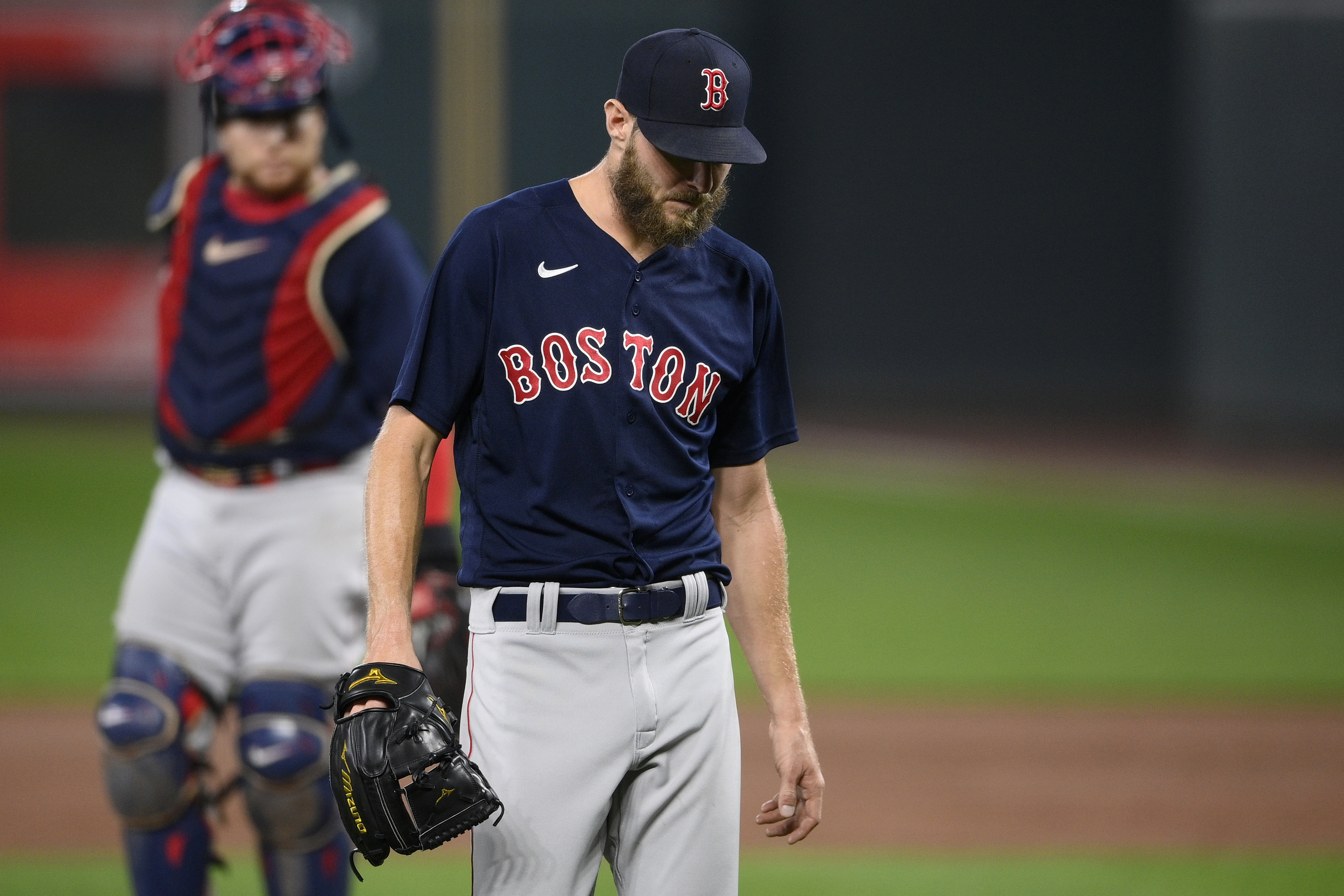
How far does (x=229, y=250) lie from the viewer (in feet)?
13.8

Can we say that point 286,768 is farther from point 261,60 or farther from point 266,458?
point 261,60

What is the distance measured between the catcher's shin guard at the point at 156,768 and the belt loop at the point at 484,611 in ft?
4.44

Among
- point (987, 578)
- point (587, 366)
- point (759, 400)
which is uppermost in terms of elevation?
point (587, 366)

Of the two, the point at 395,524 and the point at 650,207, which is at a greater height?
the point at 650,207

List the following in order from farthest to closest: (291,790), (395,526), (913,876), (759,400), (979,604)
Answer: (979,604) → (913,876) → (291,790) → (759,400) → (395,526)

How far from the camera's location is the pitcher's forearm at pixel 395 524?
277cm

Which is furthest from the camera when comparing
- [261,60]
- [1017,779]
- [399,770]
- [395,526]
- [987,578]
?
[987,578]

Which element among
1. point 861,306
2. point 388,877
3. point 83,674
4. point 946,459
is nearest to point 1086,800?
point 388,877

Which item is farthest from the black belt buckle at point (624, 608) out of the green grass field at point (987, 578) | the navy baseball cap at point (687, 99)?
the green grass field at point (987, 578)

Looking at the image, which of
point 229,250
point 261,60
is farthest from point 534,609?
point 261,60

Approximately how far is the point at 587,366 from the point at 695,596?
0.47 m

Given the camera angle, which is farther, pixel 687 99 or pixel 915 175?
pixel 915 175

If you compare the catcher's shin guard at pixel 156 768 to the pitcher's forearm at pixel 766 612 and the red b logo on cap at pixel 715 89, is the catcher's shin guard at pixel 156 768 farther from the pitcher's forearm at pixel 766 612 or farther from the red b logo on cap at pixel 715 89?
the red b logo on cap at pixel 715 89

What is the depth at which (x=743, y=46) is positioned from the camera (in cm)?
2342
